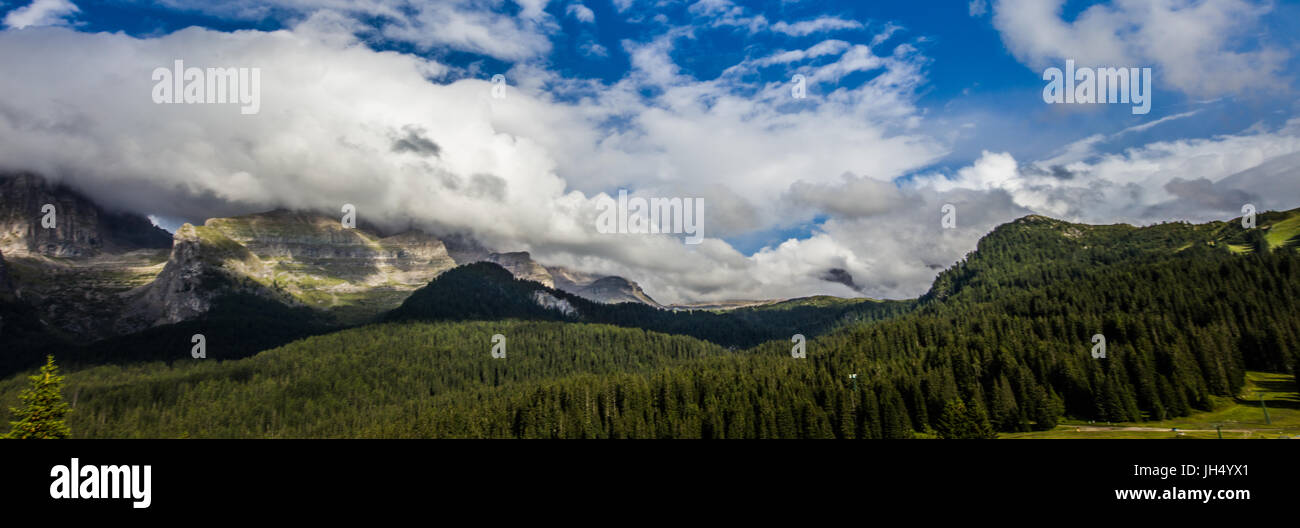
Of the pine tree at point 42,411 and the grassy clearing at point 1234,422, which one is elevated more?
the pine tree at point 42,411

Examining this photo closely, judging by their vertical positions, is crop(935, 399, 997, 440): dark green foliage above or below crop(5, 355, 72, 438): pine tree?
below

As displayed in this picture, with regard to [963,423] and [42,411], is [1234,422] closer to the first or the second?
[963,423]

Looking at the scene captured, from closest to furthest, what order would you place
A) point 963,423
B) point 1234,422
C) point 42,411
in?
point 42,411 → point 963,423 → point 1234,422

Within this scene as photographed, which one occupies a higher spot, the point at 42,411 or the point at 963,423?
the point at 42,411

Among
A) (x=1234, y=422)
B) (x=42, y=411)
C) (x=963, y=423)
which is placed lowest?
(x=1234, y=422)

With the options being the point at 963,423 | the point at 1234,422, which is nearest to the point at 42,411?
the point at 963,423

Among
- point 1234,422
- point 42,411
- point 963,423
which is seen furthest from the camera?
point 1234,422

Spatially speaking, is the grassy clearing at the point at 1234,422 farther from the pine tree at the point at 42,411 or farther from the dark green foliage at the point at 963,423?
the pine tree at the point at 42,411

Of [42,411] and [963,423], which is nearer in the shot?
[42,411]

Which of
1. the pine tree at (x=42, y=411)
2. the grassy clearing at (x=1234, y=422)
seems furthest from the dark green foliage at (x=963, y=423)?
the pine tree at (x=42, y=411)

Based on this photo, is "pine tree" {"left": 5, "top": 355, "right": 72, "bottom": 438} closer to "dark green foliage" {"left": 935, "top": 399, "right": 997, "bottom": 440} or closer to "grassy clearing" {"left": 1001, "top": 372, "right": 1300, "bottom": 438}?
"dark green foliage" {"left": 935, "top": 399, "right": 997, "bottom": 440}

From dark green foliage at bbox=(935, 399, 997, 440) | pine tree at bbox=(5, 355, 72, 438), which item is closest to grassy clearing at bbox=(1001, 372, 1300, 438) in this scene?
dark green foliage at bbox=(935, 399, 997, 440)
